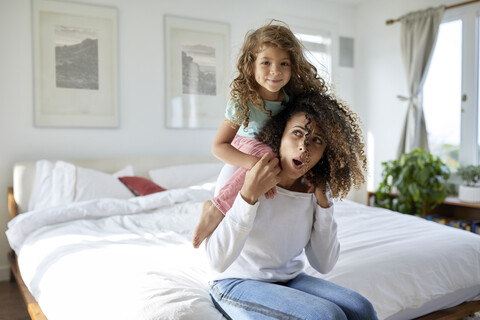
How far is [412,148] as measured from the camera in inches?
160

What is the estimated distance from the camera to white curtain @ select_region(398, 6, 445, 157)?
13.2ft

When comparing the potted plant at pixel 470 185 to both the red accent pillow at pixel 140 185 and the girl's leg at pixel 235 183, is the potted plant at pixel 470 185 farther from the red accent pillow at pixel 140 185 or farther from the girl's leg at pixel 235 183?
Result: the girl's leg at pixel 235 183

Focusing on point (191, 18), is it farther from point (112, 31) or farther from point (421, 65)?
point (421, 65)

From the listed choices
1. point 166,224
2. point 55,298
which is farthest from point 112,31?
point 55,298

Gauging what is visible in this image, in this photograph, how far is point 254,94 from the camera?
1361 mm

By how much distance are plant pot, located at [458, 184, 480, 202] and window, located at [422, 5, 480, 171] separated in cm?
43

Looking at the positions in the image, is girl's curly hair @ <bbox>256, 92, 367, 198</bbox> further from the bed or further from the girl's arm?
the bed

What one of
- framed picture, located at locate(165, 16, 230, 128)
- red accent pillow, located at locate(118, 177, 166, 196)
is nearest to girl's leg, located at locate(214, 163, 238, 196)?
red accent pillow, located at locate(118, 177, 166, 196)

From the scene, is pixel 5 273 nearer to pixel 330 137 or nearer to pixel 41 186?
pixel 41 186

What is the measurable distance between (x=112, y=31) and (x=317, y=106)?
2.78m

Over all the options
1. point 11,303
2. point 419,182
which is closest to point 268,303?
point 11,303

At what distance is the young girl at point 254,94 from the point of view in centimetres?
131

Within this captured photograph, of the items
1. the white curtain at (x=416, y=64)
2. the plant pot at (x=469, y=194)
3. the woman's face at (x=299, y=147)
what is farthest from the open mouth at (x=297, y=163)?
the white curtain at (x=416, y=64)

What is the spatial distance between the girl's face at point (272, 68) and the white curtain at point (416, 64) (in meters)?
3.13
